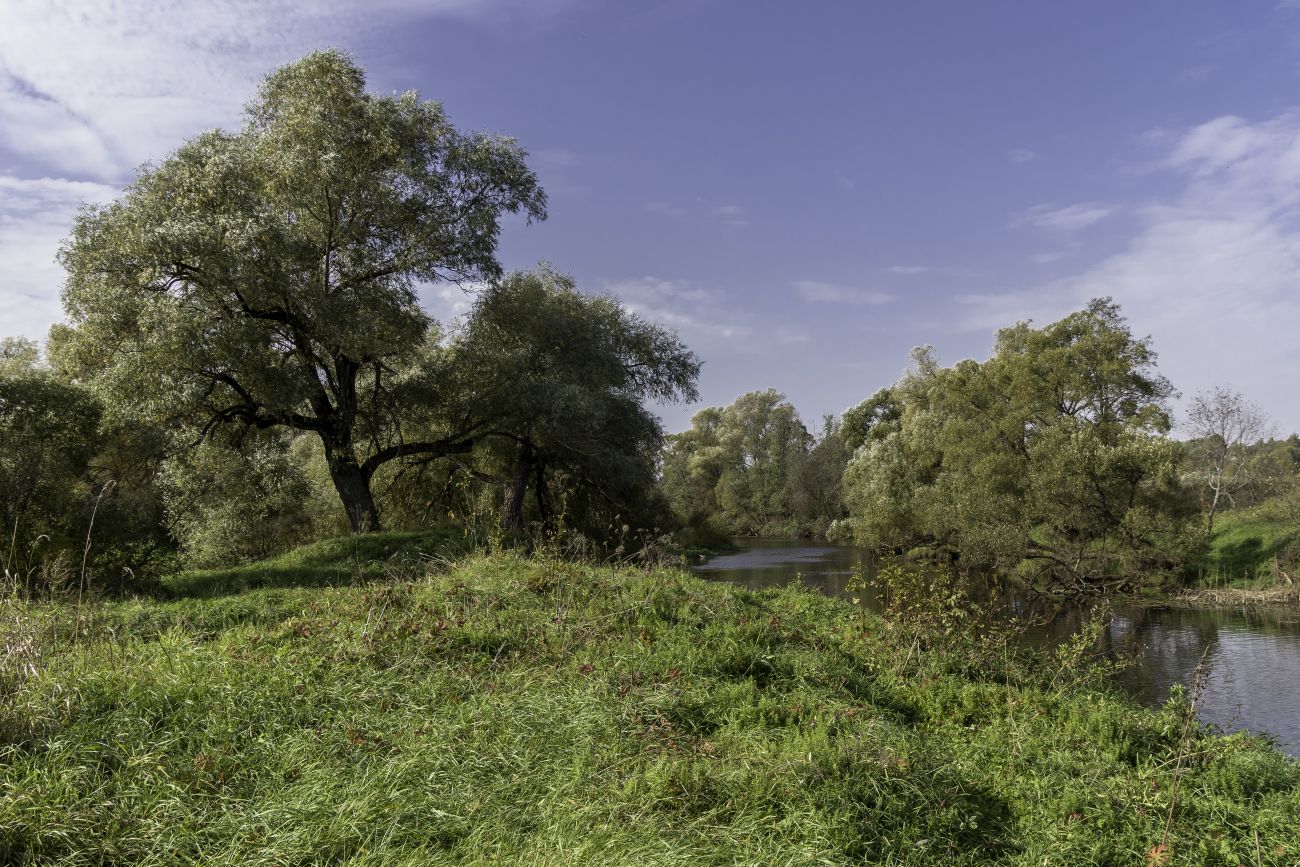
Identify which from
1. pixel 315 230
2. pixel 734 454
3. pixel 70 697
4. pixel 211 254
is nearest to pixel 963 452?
pixel 315 230

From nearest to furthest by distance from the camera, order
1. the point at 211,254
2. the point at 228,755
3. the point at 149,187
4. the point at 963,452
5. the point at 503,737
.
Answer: the point at 228,755
the point at 503,737
the point at 211,254
the point at 149,187
the point at 963,452

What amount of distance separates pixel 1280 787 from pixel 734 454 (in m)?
66.9

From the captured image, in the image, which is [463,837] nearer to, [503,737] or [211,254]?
[503,737]

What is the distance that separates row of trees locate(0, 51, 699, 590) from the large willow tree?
0.06m

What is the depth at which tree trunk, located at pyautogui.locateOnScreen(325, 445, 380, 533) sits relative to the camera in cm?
2164

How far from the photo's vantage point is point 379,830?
4.61 metres

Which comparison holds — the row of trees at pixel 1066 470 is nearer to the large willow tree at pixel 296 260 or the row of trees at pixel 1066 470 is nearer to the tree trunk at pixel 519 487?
the tree trunk at pixel 519 487

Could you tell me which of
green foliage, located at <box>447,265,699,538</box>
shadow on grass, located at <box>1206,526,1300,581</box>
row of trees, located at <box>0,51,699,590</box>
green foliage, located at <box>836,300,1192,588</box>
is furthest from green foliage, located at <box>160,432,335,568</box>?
shadow on grass, located at <box>1206,526,1300,581</box>

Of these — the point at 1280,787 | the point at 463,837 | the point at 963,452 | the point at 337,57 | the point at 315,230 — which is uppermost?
the point at 337,57

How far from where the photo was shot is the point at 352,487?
21922 mm

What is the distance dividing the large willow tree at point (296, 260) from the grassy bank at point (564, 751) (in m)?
11.3

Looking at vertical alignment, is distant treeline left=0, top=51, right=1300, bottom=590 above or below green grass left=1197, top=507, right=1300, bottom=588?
above

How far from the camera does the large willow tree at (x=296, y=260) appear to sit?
18.1 metres

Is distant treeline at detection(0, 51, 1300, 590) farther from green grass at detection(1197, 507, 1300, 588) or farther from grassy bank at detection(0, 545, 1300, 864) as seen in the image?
grassy bank at detection(0, 545, 1300, 864)
